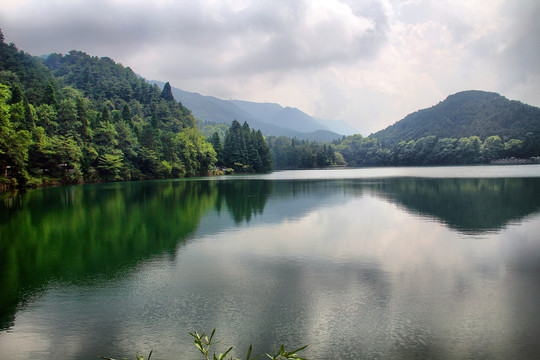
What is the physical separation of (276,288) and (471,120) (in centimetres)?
16640

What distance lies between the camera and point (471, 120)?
150m

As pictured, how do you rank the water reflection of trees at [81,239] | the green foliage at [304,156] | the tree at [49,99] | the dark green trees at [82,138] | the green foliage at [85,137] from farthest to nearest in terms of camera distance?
the green foliage at [304,156] → the tree at [49,99] → the green foliage at [85,137] → the dark green trees at [82,138] → the water reflection of trees at [81,239]

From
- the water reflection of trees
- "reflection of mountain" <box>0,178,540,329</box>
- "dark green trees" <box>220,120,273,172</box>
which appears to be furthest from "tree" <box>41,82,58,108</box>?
"dark green trees" <box>220,120,273,172</box>

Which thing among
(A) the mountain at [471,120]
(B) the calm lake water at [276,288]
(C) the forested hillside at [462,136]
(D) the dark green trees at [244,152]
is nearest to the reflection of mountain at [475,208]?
(B) the calm lake water at [276,288]

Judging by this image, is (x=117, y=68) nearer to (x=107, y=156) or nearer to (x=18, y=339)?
(x=107, y=156)

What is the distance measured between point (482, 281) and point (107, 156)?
2132 inches

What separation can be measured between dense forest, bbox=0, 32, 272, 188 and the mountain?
8776 cm

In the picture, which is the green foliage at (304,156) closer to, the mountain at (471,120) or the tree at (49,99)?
the mountain at (471,120)

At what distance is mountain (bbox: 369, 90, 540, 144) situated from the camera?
Answer: 127 m

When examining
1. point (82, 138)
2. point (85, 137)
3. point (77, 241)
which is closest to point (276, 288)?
point (77, 241)

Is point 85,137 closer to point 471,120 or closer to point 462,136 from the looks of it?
point 462,136

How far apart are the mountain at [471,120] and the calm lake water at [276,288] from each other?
124 metres

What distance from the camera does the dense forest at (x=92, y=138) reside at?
3653 cm

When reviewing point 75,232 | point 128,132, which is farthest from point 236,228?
point 128,132
